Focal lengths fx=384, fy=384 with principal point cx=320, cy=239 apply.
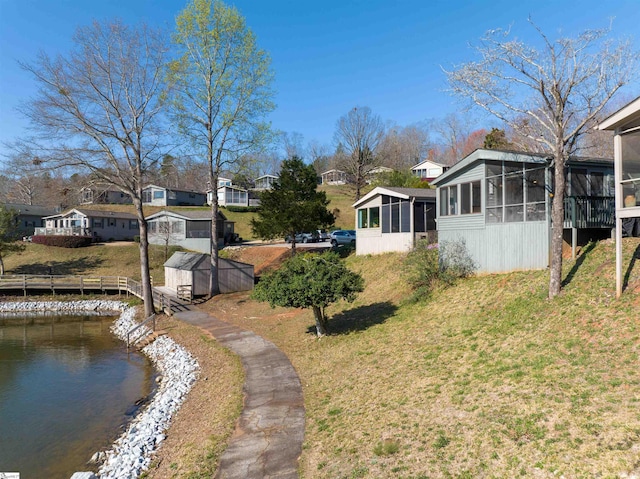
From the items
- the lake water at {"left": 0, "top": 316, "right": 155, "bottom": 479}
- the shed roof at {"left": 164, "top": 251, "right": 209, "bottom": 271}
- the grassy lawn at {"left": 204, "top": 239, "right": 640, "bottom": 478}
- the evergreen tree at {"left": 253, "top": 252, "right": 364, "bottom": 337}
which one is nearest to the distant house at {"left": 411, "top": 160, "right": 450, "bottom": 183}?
the shed roof at {"left": 164, "top": 251, "right": 209, "bottom": 271}

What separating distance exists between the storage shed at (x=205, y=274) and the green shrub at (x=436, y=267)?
1269cm

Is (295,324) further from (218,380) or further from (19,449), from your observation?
(19,449)

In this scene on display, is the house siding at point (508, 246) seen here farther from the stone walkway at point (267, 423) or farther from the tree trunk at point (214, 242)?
the tree trunk at point (214, 242)

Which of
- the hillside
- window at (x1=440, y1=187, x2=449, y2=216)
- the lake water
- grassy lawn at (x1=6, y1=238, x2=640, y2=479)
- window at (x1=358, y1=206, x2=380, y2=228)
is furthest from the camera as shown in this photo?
the hillside

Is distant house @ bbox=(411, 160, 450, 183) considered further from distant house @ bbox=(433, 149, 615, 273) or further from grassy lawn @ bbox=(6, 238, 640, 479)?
grassy lawn @ bbox=(6, 238, 640, 479)

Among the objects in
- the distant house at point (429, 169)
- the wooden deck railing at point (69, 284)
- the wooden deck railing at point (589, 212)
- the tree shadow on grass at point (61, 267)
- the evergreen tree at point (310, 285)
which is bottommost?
the wooden deck railing at point (69, 284)

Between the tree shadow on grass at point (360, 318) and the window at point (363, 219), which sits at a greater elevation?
the window at point (363, 219)

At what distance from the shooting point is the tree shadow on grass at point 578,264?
1125cm

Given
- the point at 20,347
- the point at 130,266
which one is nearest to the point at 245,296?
the point at 20,347

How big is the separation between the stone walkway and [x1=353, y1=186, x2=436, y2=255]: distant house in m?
12.7

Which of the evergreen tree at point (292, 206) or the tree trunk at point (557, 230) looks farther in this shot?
the evergreen tree at point (292, 206)

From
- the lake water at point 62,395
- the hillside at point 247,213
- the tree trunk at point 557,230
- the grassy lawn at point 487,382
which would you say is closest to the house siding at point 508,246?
the grassy lawn at point 487,382

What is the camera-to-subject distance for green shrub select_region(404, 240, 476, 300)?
49.4ft

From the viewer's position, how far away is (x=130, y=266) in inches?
1387
